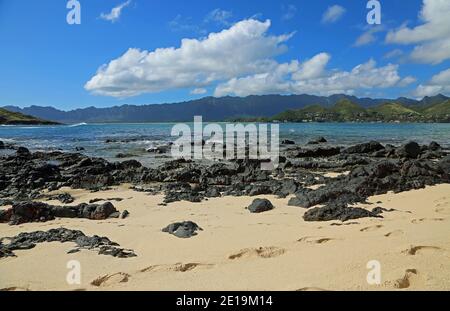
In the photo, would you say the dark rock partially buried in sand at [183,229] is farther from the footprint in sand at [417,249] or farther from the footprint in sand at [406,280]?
the footprint in sand at [406,280]

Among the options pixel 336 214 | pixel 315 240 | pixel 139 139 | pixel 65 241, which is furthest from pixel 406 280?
pixel 139 139

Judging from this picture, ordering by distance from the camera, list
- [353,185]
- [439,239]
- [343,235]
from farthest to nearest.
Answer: [353,185], [343,235], [439,239]

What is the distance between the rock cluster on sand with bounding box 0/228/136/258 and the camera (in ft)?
23.6

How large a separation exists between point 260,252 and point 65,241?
429 cm

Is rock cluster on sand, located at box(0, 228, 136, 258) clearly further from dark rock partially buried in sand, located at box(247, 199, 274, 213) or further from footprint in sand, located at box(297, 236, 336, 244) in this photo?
dark rock partially buried in sand, located at box(247, 199, 274, 213)

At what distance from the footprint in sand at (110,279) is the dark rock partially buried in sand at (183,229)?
7.74 feet

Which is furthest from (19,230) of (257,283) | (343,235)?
(343,235)

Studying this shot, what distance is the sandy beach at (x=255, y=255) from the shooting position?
5.34m

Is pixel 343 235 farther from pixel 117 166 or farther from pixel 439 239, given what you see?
pixel 117 166

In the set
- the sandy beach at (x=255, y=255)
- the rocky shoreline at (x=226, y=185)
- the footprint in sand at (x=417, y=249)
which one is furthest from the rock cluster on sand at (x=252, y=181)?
the footprint in sand at (x=417, y=249)

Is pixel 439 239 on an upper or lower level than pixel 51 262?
upper

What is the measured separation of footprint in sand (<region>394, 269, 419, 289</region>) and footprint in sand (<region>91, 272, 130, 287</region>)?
3.95 metres
